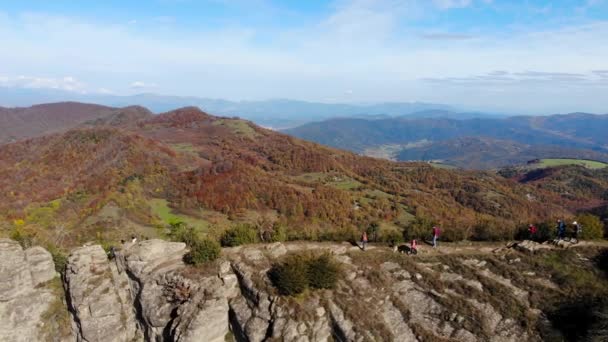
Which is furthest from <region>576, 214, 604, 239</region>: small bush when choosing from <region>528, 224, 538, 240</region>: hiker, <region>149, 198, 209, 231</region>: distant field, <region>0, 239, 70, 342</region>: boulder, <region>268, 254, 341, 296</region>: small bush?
<region>149, 198, 209, 231</region>: distant field

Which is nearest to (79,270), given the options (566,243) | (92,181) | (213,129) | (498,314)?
(498,314)

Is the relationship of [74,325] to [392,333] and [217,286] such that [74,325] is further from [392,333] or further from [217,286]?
[392,333]

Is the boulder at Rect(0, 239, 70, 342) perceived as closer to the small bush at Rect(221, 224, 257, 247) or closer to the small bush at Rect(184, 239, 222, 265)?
the small bush at Rect(184, 239, 222, 265)

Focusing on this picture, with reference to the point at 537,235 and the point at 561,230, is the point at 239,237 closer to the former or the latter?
the point at 537,235

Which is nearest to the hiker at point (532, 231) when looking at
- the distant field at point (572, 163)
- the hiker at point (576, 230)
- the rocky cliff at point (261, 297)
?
the hiker at point (576, 230)

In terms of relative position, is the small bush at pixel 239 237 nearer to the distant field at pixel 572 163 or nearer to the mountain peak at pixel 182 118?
the mountain peak at pixel 182 118

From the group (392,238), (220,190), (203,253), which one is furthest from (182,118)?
(392,238)
